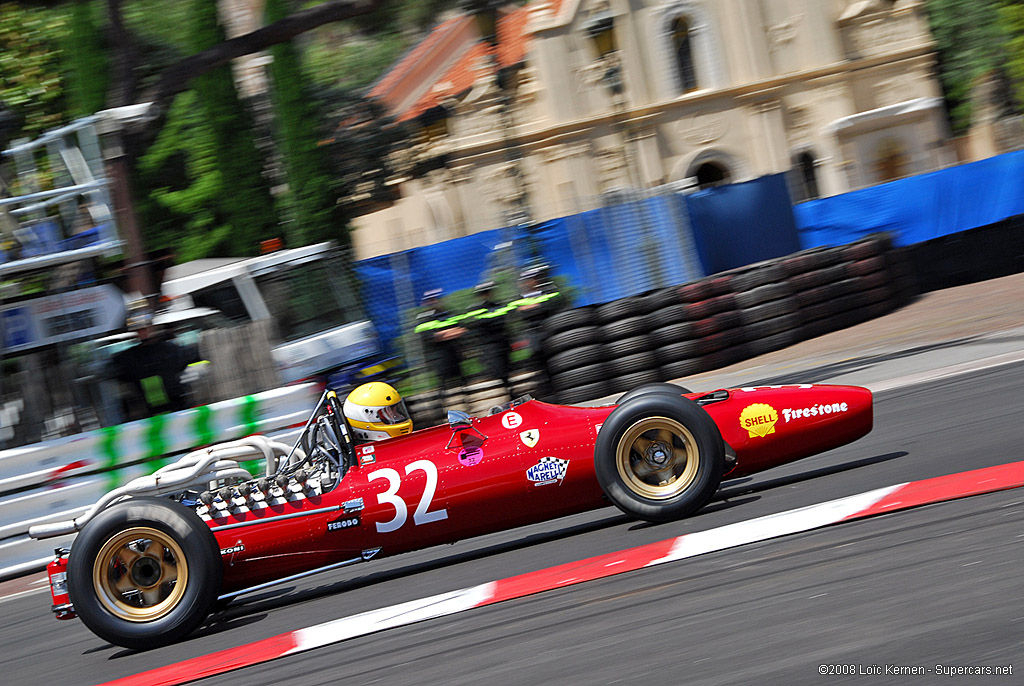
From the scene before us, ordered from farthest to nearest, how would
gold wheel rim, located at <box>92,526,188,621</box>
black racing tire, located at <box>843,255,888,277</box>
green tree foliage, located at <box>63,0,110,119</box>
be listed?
green tree foliage, located at <box>63,0,110,119</box>
black racing tire, located at <box>843,255,888,277</box>
gold wheel rim, located at <box>92,526,188,621</box>

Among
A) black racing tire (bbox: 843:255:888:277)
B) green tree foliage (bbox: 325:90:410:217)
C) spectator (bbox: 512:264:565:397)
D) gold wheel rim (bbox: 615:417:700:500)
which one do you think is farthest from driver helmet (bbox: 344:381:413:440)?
green tree foliage (bbox: 325:90:410:217)

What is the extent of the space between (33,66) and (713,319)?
58.3ft

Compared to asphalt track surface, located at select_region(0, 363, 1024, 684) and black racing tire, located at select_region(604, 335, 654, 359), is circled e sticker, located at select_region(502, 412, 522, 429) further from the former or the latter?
black racing tire, located at select_region(604, 335, 654, 359)

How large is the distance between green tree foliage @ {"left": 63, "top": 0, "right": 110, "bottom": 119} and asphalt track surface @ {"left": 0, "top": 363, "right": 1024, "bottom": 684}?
18.2 metres

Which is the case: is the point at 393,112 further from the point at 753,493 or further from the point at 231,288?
the point at 753,493

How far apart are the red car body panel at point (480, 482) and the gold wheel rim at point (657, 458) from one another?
0.18 m

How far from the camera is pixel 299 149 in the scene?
22703 millimetres

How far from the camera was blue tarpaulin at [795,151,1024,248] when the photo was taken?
1521 centimetres

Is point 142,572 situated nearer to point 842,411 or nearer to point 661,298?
point 842,411

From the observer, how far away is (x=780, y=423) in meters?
5.12

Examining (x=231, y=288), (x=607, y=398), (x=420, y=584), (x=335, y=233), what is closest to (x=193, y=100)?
(x=335, y=233)

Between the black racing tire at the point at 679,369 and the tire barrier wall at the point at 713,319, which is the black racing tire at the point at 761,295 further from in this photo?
the black racing tire at the point at 679,369

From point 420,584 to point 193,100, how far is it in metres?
20.5

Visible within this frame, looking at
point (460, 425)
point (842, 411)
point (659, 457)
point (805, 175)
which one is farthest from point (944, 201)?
point (805, 175)
